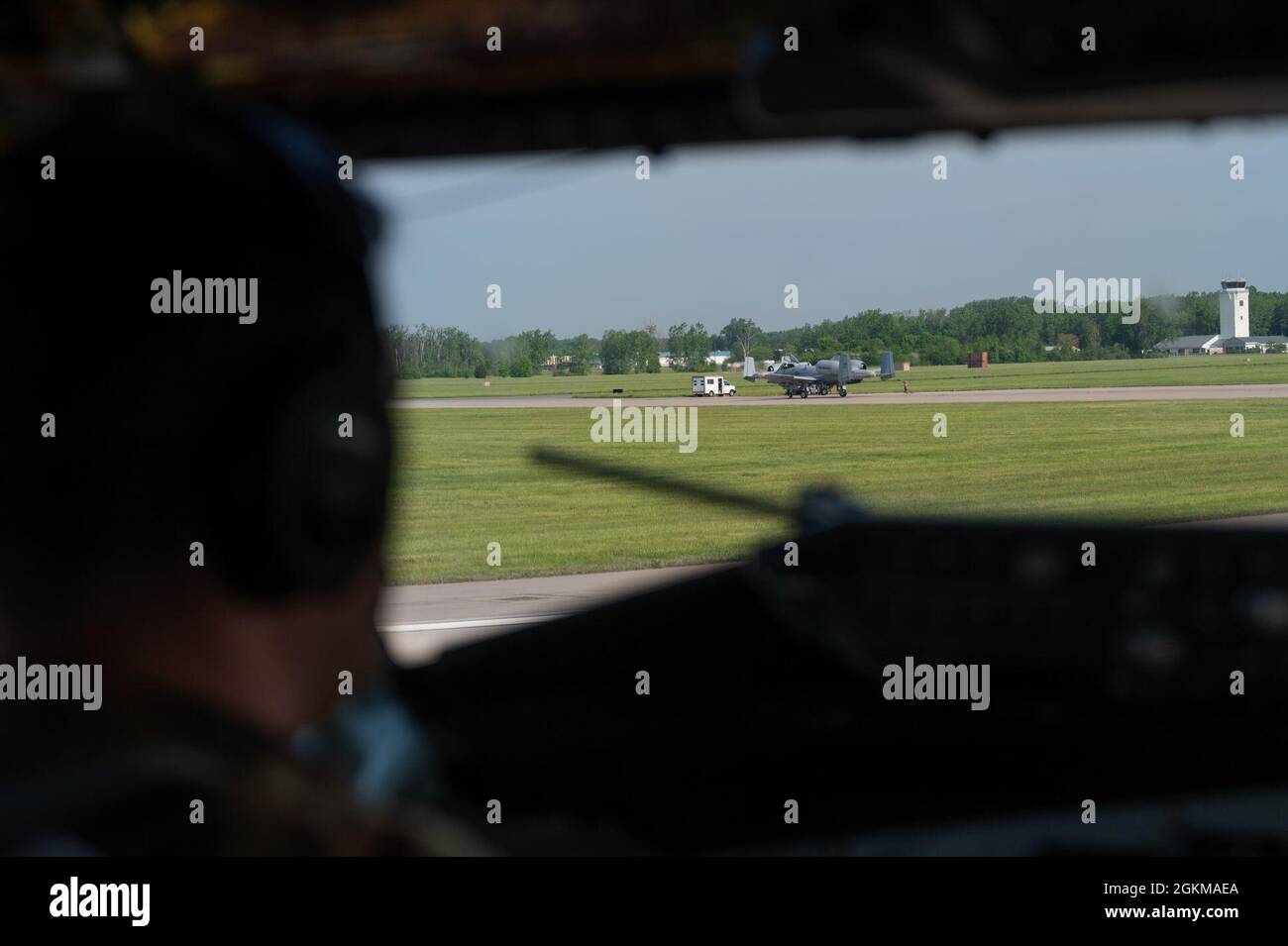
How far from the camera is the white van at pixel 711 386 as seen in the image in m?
27.4

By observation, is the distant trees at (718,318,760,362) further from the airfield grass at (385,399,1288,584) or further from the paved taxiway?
the paved taxiway

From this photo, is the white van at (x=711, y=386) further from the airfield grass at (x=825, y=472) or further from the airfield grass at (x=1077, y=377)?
the airfield grass at (x=825, y=472)

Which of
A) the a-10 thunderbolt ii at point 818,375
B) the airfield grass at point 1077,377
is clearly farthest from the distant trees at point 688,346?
the a-10 thunderbolt ii at point 818,375

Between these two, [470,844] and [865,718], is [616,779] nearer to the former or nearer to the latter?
[865,718]

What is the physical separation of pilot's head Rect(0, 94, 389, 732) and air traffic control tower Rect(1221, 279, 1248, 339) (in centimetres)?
139

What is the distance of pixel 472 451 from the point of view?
14.0 m

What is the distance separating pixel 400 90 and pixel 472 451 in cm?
1308

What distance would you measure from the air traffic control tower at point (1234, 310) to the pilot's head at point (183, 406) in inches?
54.7

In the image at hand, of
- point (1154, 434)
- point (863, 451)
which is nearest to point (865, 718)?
point (863, 451)

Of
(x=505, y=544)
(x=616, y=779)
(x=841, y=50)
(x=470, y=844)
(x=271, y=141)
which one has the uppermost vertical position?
(x=841, y=50)

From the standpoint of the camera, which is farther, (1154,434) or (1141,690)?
(1154,434)

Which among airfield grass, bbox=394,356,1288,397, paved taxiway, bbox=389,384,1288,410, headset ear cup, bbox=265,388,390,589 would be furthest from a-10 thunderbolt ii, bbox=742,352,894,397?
headset ear cup, bbox=265,388,390,589

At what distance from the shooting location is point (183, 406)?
32 centimetres

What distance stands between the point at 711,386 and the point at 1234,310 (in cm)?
2693
